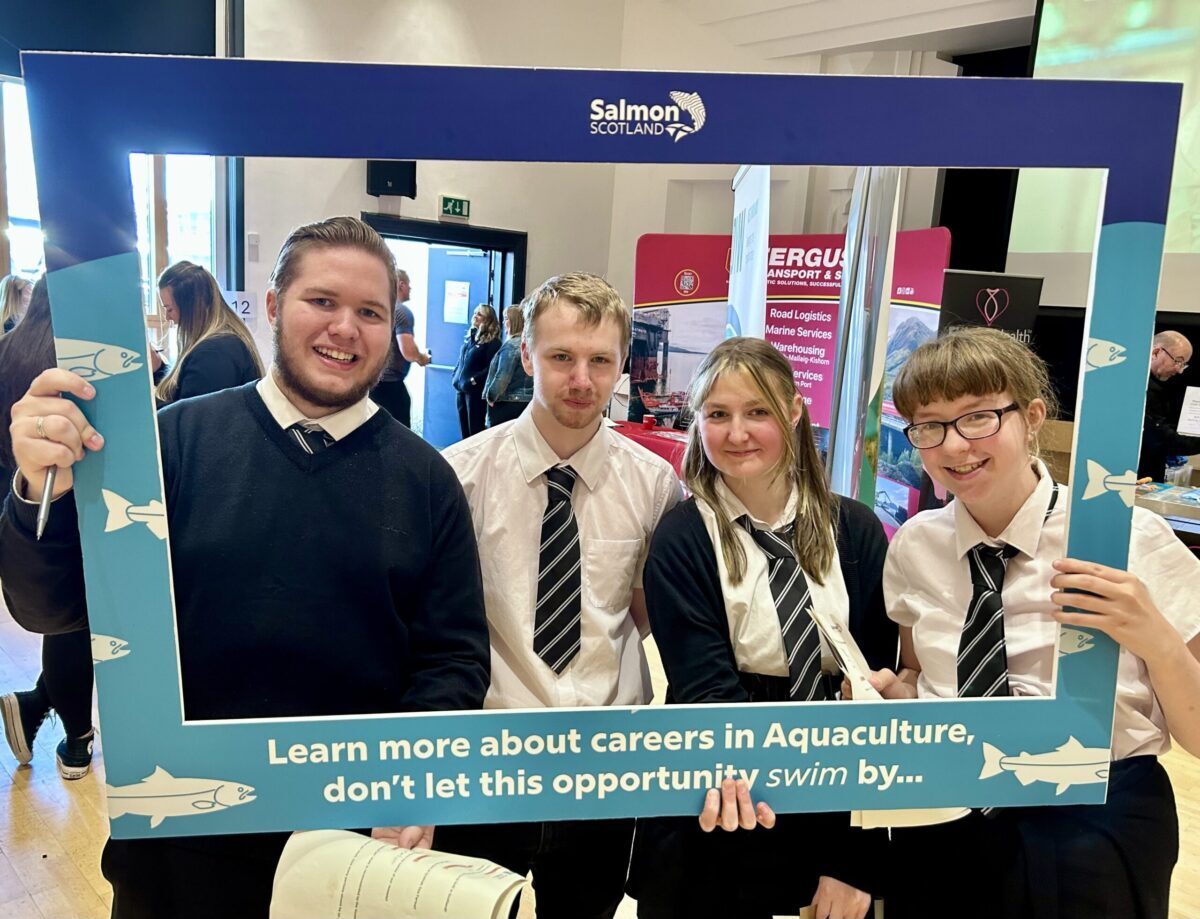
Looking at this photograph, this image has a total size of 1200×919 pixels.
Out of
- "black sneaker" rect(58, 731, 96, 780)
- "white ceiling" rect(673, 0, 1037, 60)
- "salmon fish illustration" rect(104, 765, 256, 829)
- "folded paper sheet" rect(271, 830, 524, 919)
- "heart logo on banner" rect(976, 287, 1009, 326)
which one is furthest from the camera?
"white ceiling" rect(673, 0, 1037, 60)

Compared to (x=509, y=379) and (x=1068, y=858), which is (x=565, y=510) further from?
(x=1068, y=858)

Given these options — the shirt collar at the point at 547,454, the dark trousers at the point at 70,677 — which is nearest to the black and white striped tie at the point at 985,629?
the shirt collar at the point at 547,454

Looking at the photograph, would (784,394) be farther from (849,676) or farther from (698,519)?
(849,676)

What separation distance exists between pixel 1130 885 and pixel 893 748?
0.43 metres

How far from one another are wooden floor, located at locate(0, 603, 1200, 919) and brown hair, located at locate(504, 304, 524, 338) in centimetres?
93

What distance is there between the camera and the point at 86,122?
0.95m

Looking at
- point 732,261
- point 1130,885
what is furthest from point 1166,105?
point 1130,885

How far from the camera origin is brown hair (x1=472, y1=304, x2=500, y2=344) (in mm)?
1201

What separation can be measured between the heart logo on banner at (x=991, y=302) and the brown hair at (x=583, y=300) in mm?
2674

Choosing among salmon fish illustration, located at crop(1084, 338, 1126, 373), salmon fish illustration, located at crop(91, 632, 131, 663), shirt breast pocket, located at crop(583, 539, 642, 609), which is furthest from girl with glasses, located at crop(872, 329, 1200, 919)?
salmon fish illustration, located at crop(91, 632, 131, 663)

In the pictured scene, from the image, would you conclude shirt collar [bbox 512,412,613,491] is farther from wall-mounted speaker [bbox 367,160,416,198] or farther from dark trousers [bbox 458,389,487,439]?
wall-mounted speaker [bbox 367,160,416,198]

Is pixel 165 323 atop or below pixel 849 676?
atop

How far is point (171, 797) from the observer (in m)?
1.06

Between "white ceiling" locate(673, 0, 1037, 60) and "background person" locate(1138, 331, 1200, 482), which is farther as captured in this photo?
"white ceiling" locate(673, 0, 1037, 60)
